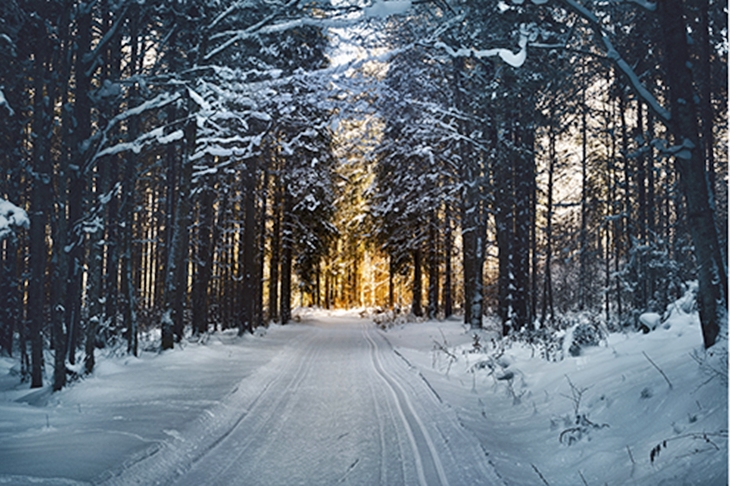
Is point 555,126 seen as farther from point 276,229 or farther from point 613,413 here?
point 276,229

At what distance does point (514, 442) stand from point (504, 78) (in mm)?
8941

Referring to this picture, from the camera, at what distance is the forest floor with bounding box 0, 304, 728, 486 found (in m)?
4.64

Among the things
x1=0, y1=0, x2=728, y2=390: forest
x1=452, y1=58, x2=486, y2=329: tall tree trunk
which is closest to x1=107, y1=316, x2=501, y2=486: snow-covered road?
x1=0, y1=0, x2=728, y2=390: forest

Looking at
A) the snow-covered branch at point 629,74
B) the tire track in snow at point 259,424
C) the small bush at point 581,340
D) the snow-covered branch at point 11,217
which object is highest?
Answer: the snow-covered branch at point 629,74

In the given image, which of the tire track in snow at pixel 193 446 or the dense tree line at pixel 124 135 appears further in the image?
the dense tree line at pixel 124 135

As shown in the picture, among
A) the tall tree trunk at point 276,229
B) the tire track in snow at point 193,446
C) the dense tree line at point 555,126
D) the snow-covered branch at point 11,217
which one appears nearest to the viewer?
the tire track in snow at point 193,446

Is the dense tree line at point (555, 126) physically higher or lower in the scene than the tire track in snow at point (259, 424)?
higher

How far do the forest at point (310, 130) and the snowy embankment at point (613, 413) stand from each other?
2.91ft

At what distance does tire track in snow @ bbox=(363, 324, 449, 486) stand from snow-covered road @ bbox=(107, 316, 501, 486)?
10 millimetres

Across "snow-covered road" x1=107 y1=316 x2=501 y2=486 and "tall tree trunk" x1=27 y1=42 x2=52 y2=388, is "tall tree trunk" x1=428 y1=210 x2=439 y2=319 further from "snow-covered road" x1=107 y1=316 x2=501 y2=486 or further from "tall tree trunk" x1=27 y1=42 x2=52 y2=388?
"tall tree trunk" x1=27 y1=42 x2=52 y2=388

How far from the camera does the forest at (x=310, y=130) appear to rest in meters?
7.95

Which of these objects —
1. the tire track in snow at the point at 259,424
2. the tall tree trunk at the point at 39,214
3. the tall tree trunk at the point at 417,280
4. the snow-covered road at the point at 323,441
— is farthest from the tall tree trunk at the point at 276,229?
the snow-covered road at the point at 323,441

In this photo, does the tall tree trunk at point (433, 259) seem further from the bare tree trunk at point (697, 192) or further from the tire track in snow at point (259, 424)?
the bare tree trunk at point (697, 192)

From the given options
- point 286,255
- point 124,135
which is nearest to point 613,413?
point 124,135
